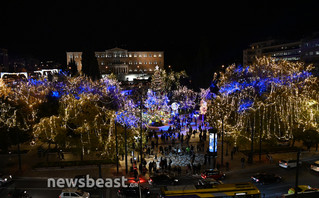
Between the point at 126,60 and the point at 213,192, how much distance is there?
9929cm

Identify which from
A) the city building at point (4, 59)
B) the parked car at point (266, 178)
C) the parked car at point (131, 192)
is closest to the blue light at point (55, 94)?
the parked car at point (131, 192)

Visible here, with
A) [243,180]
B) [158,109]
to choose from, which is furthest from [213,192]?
[158,109]

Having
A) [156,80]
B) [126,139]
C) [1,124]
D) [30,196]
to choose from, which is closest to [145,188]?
[126,139]

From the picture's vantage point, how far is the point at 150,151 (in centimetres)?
2595

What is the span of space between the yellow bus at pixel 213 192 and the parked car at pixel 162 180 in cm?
473

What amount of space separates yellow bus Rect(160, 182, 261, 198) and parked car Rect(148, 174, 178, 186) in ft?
15.5

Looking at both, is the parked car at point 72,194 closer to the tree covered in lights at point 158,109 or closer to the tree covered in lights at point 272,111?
the tree covered in lights at point 272,111

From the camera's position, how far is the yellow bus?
13328mm

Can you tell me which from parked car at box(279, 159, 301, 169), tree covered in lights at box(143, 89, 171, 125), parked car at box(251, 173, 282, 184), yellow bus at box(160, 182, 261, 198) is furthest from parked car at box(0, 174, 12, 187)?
parked car at box(279, 159, 301, 169)

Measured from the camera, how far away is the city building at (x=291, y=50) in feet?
206

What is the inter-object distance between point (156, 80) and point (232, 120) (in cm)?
2364

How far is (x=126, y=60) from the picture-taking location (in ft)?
357

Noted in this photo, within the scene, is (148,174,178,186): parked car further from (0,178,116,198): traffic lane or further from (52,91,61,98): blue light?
(52,91,61,98): blue light

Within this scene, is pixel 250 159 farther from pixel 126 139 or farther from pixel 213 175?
pixel 126 139
